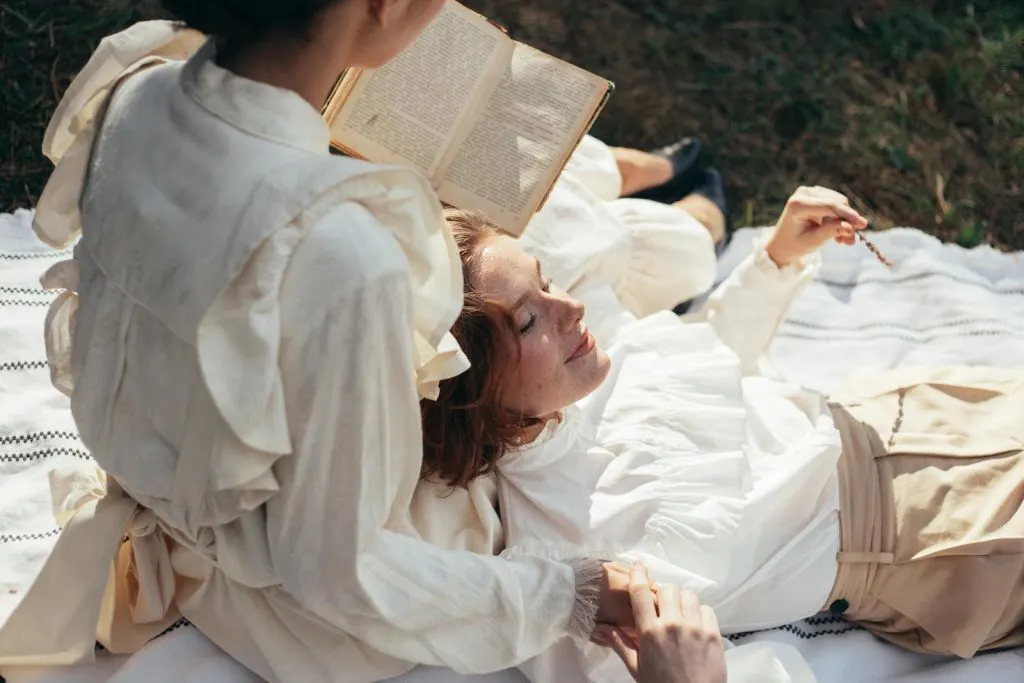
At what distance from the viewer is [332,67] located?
125 centimetres

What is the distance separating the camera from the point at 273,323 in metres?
1.17

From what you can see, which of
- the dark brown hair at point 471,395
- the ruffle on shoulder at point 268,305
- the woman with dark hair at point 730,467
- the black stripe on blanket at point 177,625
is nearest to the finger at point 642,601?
the woman with dark hair at point 730,467

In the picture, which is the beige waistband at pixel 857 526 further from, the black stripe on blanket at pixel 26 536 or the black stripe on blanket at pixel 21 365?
the black stripe on blanket at pixel 21 365

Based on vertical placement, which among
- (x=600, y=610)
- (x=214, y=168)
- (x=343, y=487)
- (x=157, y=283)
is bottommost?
(x=600, y=610)

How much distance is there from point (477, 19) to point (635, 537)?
904 millimetres

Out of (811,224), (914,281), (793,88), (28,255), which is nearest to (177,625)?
(28,255)

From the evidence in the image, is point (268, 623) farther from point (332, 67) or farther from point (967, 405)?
point (967, 405)

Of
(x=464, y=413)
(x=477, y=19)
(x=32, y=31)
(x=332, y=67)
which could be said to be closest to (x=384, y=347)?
(x=332, y=67)

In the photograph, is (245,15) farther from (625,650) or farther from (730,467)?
(730,467)

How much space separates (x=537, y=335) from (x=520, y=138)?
41 cm

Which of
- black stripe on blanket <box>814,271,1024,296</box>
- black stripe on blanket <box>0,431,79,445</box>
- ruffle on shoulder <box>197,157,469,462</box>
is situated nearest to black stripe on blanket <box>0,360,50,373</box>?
black stripe on blanket <box>0,431,79,445</box>

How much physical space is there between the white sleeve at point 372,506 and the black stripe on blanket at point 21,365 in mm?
1015

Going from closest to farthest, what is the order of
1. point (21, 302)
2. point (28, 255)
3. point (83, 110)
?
1. point (83, 110)
2. point (21, 302)
3. point (28, 255)

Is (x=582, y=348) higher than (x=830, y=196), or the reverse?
(x=830, y=196)
